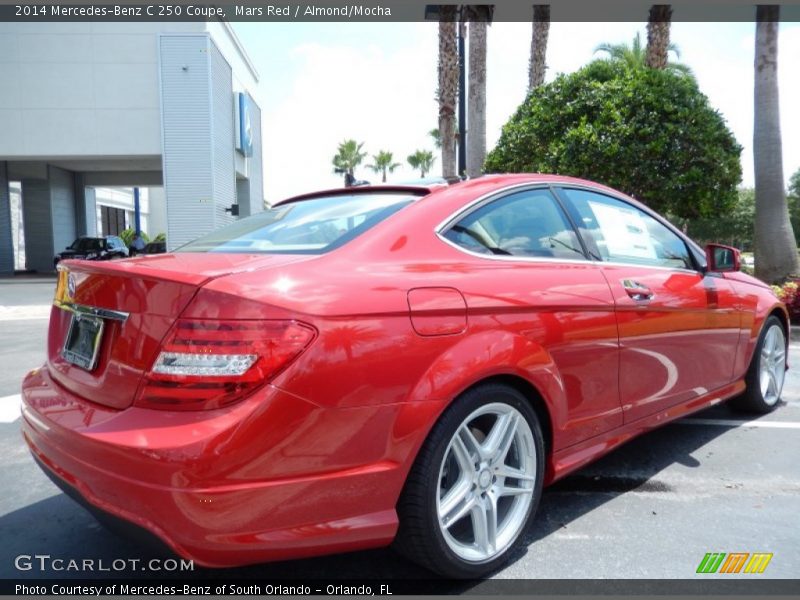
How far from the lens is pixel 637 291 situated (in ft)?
9.82

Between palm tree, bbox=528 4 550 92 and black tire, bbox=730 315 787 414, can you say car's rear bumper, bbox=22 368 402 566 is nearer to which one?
black tire, bbox=730 315 787 414

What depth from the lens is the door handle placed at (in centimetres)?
296

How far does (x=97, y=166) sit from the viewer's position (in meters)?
27.8

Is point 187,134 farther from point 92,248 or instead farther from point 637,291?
point 637,291

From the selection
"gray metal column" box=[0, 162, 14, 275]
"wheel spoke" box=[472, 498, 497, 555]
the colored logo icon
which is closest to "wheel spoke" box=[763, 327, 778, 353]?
the colored logo icon

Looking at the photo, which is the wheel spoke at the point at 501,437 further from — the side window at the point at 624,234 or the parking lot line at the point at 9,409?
the parking lot line at the point at 9,409

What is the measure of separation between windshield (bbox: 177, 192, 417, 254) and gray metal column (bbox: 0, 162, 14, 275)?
2760 centimetres

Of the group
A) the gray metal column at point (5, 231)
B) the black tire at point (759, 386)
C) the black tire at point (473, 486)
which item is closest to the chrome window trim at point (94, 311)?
the black tire at point (473, 486)

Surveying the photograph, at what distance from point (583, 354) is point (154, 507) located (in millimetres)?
1811

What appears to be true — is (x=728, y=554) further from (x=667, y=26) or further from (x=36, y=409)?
(x=667, y=26)

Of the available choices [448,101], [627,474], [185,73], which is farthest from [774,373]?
[185,73]

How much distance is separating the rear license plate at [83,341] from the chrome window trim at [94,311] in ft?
0.06

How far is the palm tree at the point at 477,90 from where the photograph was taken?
1387 centimetres

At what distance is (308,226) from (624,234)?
1.76m
